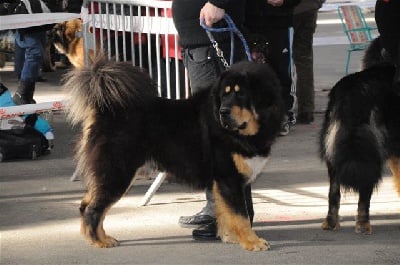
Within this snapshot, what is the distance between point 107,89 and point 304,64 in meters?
4.72

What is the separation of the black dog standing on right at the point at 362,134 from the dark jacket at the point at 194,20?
84cm

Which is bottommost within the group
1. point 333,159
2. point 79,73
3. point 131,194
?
point 131,194

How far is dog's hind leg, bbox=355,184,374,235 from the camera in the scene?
226 inches

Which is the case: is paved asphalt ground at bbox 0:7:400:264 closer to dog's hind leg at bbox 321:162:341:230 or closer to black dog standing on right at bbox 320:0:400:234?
dog's hind leg at bbox 321:162:341:230

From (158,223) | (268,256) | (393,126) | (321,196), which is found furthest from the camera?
(321,196)

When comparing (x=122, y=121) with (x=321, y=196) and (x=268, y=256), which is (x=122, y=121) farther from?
(x=321, y=196)

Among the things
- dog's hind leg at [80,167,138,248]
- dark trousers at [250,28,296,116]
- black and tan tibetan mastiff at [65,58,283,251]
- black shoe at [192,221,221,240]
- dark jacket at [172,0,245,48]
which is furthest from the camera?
dark trousers at [250,28,296,116]

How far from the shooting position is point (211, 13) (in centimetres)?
546

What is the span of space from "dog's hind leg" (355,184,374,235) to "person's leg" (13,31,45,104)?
16.2 feet

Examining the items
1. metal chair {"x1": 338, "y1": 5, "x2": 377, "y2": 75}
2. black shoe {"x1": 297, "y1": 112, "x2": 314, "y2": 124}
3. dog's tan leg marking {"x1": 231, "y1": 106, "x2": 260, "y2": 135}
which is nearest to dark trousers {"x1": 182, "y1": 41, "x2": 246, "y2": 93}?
dog's tan leg marking {"x1": 231, "y1": 106, "x2": 260, "y2": 135}

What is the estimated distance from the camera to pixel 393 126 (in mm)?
5777

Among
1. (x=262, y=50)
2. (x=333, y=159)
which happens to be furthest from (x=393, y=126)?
(x=262, y=50)

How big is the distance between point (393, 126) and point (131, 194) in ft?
7.60

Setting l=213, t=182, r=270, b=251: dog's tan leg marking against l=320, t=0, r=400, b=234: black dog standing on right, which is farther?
l=320, t=0, r=400, b=234: black dog standing on right
